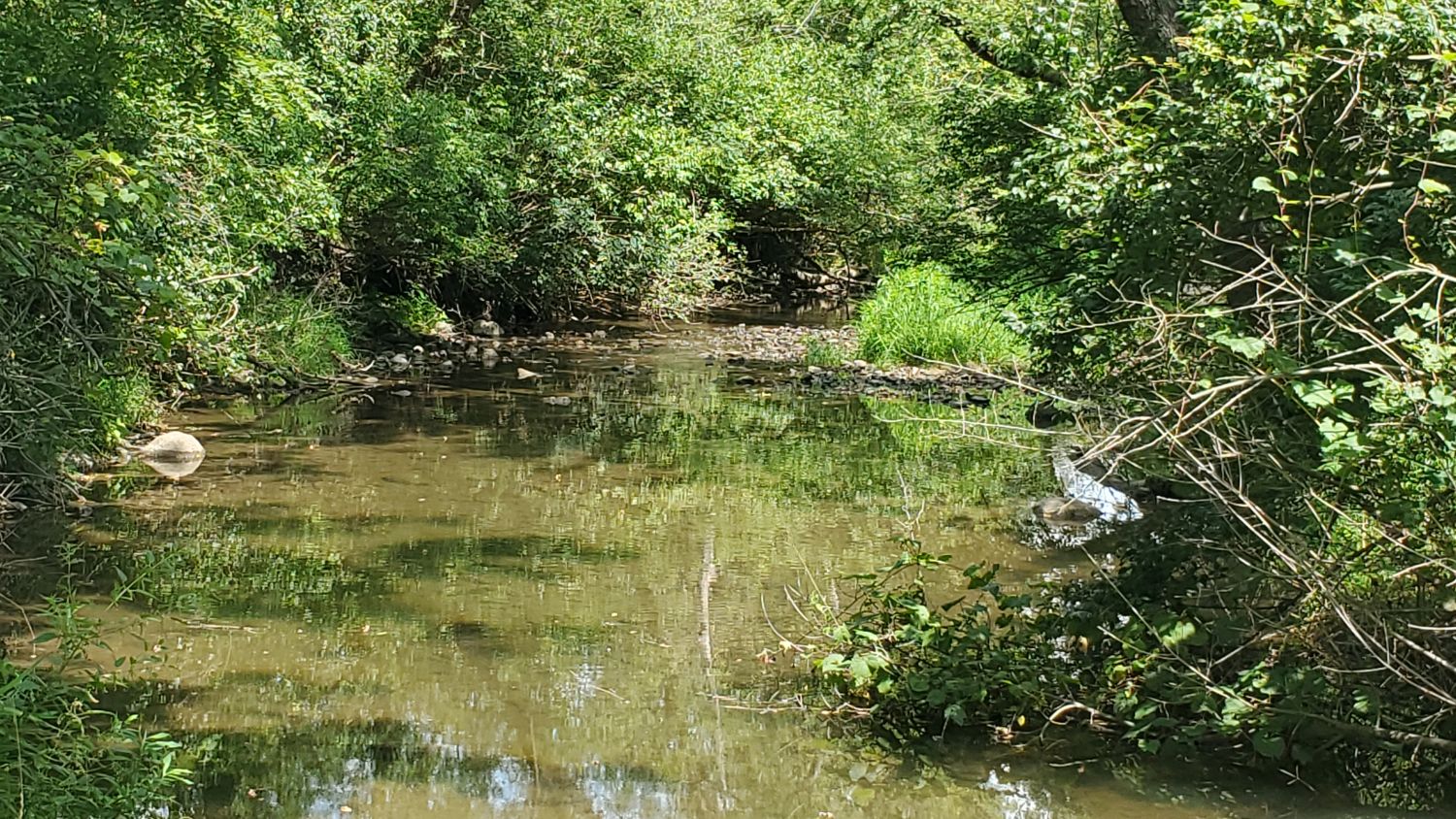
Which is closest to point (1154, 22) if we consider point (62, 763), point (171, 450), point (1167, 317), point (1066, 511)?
point (1167, 317)

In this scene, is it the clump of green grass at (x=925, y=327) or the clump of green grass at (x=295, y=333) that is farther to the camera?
the clump of green grass at (x=925, y=327)

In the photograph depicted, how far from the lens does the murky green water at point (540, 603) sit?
4.93m

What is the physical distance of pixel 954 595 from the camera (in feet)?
24.2

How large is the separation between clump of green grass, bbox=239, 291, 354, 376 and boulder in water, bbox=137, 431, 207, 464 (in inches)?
74.7

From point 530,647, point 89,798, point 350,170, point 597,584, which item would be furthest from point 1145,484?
point 350,170

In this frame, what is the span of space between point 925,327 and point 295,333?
24.9 feet

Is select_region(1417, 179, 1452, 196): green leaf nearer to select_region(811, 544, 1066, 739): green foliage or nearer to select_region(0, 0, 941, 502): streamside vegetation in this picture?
select_region(811, 544, 1066, 739): green foliage

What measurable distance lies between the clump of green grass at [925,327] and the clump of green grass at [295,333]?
22.1 feet

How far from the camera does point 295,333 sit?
14.5m

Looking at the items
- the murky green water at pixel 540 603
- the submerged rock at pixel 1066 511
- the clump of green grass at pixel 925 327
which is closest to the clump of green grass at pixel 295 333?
the murky green water at pixel 540 603

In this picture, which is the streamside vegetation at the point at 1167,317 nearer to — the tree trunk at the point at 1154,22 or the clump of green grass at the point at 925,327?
the tree trunk at the point at 1154,22

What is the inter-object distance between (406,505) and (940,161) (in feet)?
23.8

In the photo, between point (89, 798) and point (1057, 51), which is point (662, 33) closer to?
point (1057, 51)

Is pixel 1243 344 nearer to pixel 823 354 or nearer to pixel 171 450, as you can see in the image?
pixel 171 450
